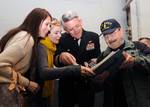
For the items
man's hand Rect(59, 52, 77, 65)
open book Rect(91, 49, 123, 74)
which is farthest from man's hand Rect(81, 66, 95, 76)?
man's hand Rect(59, 52, 77, 65)

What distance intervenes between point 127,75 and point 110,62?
0.46 feet

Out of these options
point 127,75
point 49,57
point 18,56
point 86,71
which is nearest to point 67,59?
point 49,57

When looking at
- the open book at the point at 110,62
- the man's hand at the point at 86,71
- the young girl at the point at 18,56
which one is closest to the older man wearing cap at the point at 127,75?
the open book at the point at 110,62

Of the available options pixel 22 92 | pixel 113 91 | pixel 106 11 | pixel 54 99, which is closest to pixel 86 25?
pixel 106 11

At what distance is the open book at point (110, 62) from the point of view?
204 centimetres

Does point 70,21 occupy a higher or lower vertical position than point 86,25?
higher

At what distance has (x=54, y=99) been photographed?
2.93m

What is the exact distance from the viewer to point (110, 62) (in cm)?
205

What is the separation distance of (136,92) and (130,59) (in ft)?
0.71

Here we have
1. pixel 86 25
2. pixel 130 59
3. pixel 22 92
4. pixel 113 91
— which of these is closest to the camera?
pixel 22 92

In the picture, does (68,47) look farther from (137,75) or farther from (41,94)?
(137,75)

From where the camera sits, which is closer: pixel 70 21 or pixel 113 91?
pixel 113 91

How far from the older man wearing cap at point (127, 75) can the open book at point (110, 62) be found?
0.07ft

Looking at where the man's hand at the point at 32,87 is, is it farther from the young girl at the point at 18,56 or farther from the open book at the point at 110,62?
the open book at the point at 110,62
